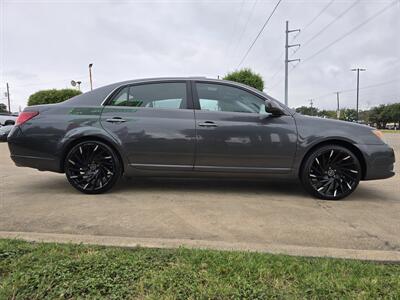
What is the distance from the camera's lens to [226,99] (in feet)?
14.7

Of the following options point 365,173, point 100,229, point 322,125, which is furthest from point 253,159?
point 100,229

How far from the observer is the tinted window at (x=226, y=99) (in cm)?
443

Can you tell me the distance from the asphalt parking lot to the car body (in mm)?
331

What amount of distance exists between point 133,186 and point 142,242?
7.45 feet

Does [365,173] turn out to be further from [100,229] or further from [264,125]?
→ [100,229]

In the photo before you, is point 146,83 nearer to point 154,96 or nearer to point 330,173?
point 154,96

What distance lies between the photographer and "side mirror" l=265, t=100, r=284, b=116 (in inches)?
167

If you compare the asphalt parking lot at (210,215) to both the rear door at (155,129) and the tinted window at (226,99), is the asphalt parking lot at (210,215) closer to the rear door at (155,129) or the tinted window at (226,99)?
the rear door at (155,129)

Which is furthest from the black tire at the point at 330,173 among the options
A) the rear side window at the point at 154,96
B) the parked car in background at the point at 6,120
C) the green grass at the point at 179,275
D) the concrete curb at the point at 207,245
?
the parked car in background at the point at 6,120

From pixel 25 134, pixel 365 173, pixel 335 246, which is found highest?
pixel 25 134

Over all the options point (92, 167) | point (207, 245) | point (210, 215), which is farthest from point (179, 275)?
point (92, 167)

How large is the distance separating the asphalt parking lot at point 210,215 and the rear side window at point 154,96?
1.21 metres

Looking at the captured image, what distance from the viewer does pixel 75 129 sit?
4383 mm

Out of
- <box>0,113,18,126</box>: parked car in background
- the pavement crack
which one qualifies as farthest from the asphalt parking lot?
<box>0,113,18,126</box>: parked car in background
